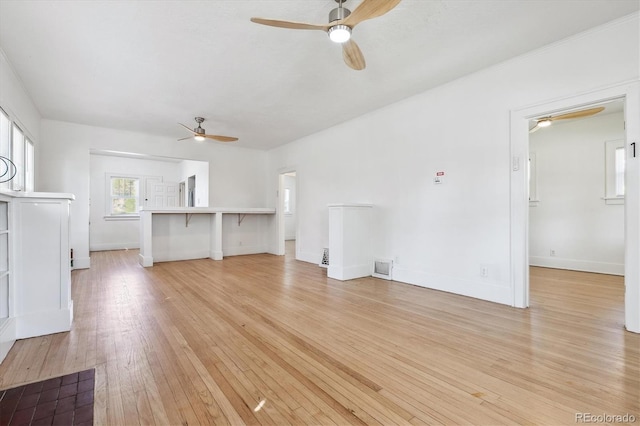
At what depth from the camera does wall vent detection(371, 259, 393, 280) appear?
14.3ft

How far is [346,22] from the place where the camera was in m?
2.08

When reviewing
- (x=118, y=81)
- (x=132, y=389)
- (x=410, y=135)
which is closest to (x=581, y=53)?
(x=410, y=135)

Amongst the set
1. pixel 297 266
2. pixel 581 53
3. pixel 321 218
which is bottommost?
pixel 297 266

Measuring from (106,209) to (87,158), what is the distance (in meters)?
3.32

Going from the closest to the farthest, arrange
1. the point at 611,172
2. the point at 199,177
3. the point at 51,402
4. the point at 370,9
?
the point at 51,402, the point at 370,9, the point at 611,172, the point at 199,177

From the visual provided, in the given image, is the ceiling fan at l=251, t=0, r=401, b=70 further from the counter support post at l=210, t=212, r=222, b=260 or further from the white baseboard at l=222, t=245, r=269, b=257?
the white baseboard at l=222, t=245, r=269, b=257

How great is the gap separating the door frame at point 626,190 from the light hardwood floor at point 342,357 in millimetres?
270

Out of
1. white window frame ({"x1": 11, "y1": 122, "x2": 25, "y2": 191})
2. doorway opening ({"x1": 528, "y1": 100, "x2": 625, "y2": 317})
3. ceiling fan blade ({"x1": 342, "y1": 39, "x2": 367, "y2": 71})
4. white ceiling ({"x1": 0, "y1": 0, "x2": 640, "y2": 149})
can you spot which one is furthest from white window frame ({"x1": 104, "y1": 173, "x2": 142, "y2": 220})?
doorway opening ({"x1": 528, "y1": 100, "x2": 625, "y2": 317})

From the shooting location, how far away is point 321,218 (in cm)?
580

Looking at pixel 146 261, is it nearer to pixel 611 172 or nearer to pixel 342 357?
pixel 342 357

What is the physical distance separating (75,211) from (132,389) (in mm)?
5105

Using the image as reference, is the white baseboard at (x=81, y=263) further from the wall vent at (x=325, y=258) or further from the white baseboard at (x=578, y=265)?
the white baseboard at (x=578, y=265)

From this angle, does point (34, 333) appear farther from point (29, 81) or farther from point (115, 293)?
point (29, 81)

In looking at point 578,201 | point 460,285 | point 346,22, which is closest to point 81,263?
point 346,22
